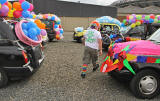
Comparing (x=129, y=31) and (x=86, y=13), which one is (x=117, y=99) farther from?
(x=86, y=13)

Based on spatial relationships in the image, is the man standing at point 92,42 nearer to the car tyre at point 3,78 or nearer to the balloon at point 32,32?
the balloon at point 32,32

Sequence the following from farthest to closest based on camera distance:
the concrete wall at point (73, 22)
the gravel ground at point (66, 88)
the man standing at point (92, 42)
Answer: the concrete wall at point (73, 22), the man standing at point (92, 42), the gravel ground at point (66, 88)

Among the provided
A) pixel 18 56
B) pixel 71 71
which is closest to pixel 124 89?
pixel 71 71

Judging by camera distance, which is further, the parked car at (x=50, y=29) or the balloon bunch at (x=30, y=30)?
the parked car at (x=50, y=29)

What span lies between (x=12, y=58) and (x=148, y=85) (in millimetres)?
3320

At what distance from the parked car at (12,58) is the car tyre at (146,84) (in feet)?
8.48

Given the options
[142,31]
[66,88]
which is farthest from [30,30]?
[142,31]

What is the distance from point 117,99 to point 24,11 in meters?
5.05

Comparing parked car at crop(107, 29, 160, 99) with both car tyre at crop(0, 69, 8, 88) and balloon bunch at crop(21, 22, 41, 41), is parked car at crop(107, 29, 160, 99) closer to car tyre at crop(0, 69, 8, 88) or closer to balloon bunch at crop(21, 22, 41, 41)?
balloon bunch at crop(21, 22, 41, 41)

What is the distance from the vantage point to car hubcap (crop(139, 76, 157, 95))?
3723 millimetres

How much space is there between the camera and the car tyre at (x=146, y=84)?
3.70m

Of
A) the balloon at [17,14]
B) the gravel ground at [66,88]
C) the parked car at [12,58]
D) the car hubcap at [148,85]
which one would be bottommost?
the gravel ground at [66,88]

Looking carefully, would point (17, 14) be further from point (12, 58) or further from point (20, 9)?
point (12, 58)

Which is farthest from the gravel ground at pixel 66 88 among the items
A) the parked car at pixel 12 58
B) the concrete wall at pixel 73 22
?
the concrete wall at pixel 73 22
